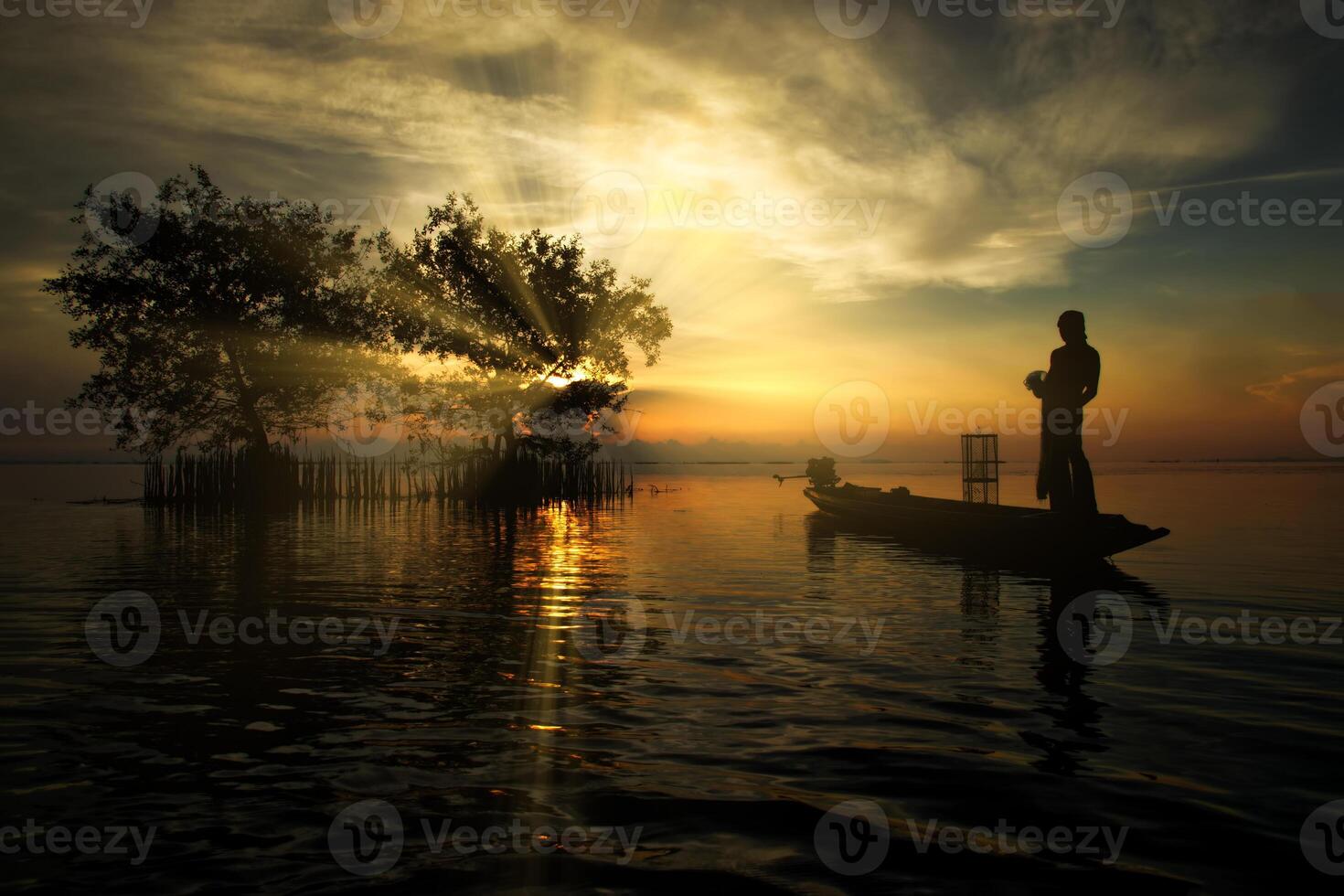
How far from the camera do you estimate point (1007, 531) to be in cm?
1553

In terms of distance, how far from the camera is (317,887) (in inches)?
136

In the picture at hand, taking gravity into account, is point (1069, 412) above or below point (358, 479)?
above

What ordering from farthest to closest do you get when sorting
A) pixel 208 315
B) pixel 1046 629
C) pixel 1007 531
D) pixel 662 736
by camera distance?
pixel 208 315, pixel 1007 531, pixel 1046 629, pixel 662 736

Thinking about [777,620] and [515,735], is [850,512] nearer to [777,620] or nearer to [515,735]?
[777,620]

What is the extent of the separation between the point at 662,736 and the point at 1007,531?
12.0 metres

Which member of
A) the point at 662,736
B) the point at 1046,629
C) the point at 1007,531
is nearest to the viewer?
the point at 662,736

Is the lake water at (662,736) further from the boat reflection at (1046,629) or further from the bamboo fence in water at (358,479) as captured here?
the bamboo fence in water at (358,479)

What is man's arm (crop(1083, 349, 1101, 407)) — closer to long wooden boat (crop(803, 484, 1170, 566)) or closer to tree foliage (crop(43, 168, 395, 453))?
long wooden boat (crop(803, 484, 1170, 566))

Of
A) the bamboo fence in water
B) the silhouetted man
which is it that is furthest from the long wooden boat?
the bamboo fence in water

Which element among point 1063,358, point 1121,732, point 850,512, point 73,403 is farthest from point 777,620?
point 73,403

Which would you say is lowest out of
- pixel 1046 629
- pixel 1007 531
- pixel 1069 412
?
pixel 1046 629

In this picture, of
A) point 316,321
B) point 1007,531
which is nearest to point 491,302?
point 316,321

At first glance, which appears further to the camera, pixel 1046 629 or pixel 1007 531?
pixel 1007 531

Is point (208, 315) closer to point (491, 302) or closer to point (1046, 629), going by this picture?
point (491, 302)
